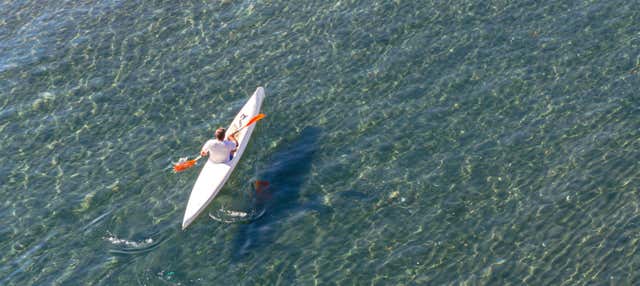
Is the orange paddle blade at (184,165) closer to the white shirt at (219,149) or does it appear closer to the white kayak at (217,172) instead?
the white kayak at (217,172)

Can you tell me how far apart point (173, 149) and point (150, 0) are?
9.99 metres

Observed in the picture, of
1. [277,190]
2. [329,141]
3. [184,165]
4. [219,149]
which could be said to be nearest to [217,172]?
[219,149]

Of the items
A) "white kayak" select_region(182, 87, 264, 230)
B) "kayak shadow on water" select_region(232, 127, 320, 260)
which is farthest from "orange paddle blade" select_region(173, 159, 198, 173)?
"kayak shadow on water" select_region(232, 127, 320, 260)

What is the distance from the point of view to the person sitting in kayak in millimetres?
21953

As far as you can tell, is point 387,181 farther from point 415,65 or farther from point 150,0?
point 150,0

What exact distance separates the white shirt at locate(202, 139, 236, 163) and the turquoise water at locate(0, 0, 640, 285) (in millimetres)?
831

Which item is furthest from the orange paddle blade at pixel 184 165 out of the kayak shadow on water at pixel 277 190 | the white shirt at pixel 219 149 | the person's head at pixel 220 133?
the kayak shadow on water at pixel 277 190

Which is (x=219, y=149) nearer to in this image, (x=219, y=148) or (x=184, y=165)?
(x=219, y=148)

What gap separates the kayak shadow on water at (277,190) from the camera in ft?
67.2

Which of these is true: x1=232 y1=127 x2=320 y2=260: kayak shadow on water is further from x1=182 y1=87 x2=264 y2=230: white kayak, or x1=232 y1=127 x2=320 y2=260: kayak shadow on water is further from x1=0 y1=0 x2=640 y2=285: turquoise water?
x1=182 y1=87 x2=264 y2=230: white kayak

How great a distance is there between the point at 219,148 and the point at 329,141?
11.9ft

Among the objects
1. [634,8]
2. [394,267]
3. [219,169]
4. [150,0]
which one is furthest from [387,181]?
[150,0]

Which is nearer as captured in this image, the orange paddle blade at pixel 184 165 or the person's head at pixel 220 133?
the person's head at pixel 220 133

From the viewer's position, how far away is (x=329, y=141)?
2359cm
